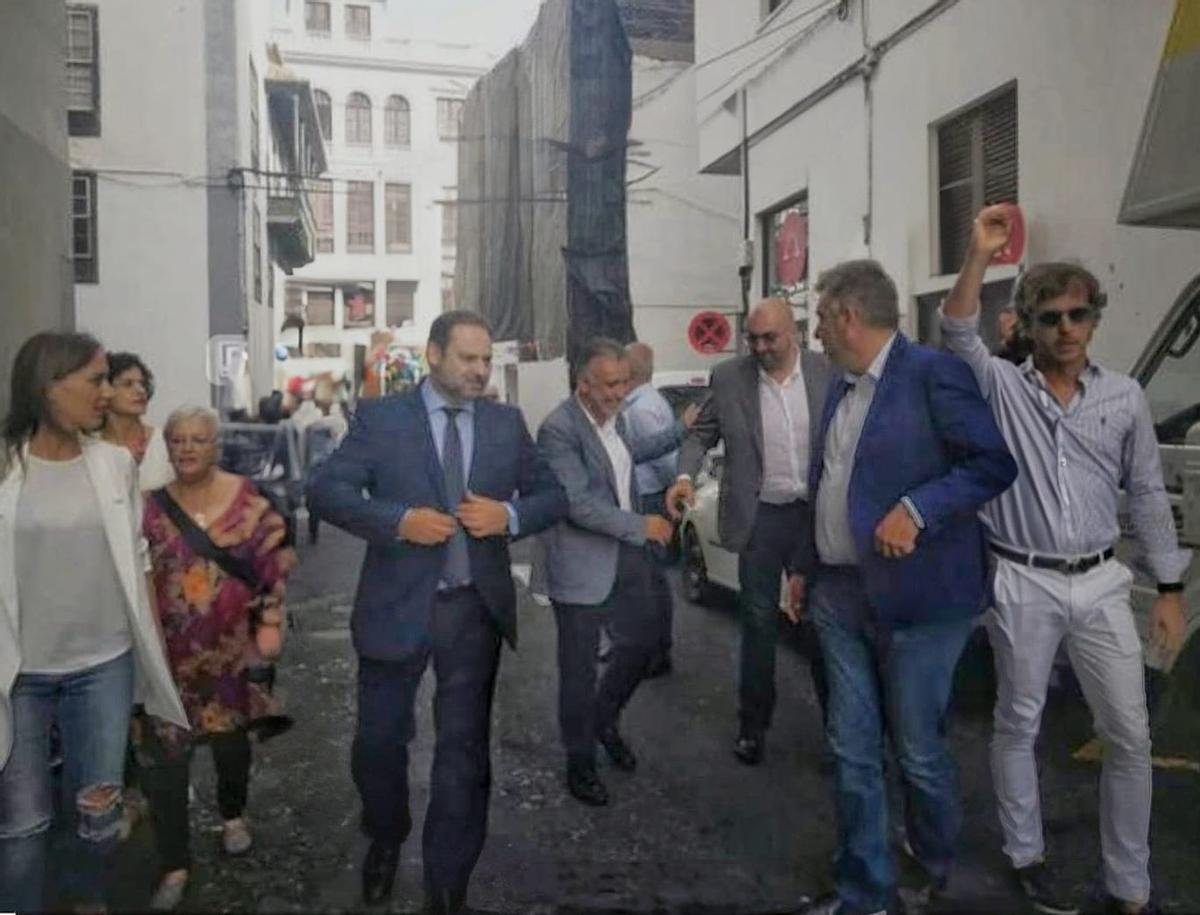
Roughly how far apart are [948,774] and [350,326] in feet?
175

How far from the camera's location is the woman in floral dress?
3.78 m

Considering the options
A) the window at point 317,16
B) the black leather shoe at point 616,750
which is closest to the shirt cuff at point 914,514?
the black leather shoe at point 616,750

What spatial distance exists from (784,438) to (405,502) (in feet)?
6.37

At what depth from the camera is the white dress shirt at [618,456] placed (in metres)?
4.95

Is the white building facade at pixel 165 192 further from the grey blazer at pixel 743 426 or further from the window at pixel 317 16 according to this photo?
the window at pixel 317 16

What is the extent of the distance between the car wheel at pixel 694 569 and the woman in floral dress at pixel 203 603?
16.5ft

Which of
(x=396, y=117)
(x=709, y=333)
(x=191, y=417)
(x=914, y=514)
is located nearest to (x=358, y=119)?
(x=396, y=117)

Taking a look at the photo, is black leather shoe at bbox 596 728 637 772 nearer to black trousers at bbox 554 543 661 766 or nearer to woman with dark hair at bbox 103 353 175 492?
black trousers at bbox 554 543 661 766

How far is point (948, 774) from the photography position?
3.49m

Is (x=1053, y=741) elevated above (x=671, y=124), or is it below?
below

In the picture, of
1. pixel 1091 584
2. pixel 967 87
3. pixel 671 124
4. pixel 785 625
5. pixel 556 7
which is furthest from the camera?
pixel 671 124

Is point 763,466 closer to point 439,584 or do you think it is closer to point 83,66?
point 439,584

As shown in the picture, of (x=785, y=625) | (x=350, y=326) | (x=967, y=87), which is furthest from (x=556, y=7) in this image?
(x=350, y=326)

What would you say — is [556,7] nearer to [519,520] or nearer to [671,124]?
[671,124]
